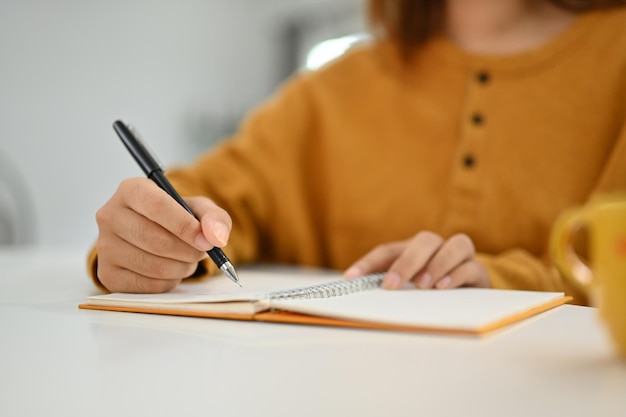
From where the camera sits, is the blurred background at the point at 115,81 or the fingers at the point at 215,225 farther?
the blurred background at the point at 115,81

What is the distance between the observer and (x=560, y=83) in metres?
0.89

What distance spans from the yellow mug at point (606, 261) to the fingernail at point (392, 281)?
232 mm

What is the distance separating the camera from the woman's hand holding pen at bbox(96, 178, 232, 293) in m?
0.49

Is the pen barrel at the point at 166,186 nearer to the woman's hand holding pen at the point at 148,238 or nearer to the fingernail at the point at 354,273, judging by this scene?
the woman's hand holding pen at the point at 148,238

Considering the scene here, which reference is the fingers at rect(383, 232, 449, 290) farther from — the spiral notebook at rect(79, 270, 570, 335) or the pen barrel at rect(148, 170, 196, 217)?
the pen barrel at rect(148, 170, 196, 217)

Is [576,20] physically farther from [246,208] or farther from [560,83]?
[246,208]

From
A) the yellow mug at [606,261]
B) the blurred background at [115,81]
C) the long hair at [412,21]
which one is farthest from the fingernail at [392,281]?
the blurred background at [115,81]

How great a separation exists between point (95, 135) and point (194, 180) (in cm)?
192

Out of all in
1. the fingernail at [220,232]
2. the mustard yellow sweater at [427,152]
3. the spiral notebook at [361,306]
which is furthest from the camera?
the mustard yellow sweater at [427,152]

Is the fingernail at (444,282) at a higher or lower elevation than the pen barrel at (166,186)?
lower

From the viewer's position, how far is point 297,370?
30 cm

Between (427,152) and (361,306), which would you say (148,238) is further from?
(427,152)

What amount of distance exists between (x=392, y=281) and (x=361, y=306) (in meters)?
0.11

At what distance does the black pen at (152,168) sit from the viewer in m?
0.50
